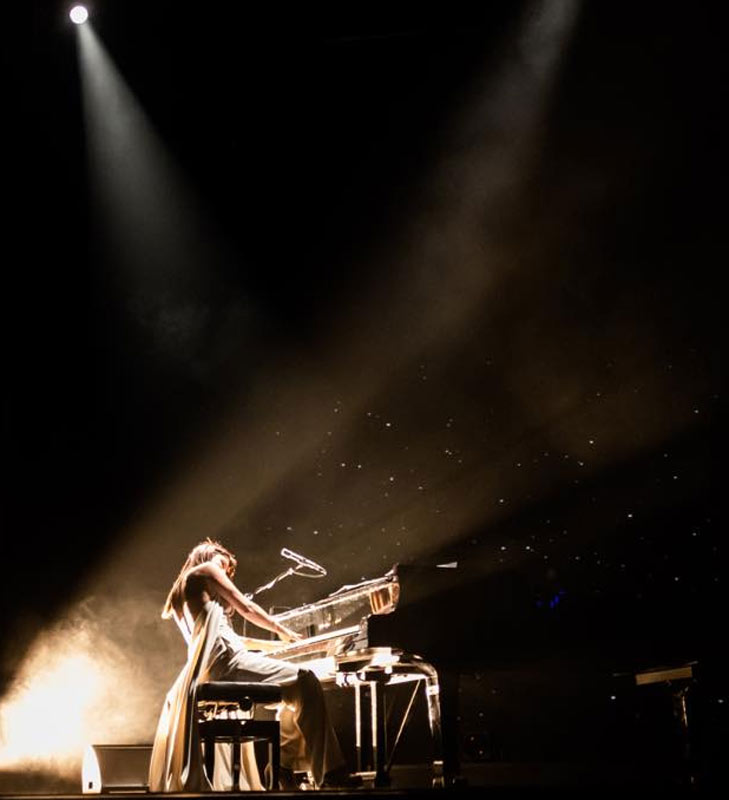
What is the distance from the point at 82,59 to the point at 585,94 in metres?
4.05

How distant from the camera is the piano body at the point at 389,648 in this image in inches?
156

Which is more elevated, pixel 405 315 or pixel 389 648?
pixel 405 315

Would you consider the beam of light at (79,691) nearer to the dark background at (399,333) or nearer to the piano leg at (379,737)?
the dark background at (399,333)

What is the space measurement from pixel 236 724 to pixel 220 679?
0.50 m

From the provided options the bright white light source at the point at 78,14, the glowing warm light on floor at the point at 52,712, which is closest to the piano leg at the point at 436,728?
the glowing warm light on floor at the point at 52,712

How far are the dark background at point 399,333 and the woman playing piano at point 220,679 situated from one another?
128cm

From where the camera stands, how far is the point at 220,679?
456cm

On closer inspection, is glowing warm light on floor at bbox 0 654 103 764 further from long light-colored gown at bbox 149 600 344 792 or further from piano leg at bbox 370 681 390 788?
piano leg at bbox 370 681 390 788

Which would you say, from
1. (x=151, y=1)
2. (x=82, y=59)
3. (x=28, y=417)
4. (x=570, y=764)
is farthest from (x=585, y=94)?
(x=28, y=417)

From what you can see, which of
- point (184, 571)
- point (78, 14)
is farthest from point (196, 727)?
A: point (78, 14)

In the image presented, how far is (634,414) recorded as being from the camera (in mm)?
5629

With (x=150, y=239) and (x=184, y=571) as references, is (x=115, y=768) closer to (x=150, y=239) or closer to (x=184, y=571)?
(x=184, y=571)

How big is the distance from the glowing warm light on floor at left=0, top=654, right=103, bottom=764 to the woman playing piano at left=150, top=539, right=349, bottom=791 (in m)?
3.18

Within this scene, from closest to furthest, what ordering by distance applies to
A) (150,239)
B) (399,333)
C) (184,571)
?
(184,571) < (399,333) < (150,239)
